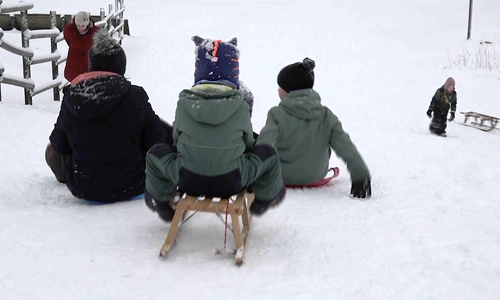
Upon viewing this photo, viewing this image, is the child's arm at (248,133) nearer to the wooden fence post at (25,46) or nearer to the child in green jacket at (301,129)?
the child in green jacket at (301,129)

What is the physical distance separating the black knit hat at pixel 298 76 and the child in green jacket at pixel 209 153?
157cm

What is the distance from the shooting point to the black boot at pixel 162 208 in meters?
3.42

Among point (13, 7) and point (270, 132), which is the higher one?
point (13, 7)

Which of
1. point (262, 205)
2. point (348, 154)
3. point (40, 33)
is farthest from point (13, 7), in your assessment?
point (262, 205)

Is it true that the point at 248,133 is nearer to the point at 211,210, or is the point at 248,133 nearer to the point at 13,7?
the point at 211,210

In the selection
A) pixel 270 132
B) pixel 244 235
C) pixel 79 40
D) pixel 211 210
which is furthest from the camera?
pixel 79 40

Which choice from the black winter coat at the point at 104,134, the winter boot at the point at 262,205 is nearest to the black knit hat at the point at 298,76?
the black winter coat at the point at 104,134

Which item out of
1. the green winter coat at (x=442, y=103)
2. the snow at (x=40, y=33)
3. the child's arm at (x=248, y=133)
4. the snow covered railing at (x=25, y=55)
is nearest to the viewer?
the child's arm at (x=248, y=133)

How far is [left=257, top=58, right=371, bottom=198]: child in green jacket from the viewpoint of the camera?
190 inches

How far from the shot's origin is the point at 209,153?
126 inches

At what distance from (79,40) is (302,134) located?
15.0 feet

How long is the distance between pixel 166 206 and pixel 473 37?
54.5 feet

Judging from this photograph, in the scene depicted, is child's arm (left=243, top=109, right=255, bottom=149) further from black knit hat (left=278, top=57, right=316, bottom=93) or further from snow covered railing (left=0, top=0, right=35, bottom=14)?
snow covered railing (left=0, top=0, right=35, bottom=14)

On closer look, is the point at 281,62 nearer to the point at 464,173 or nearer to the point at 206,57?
the point at 464,173
